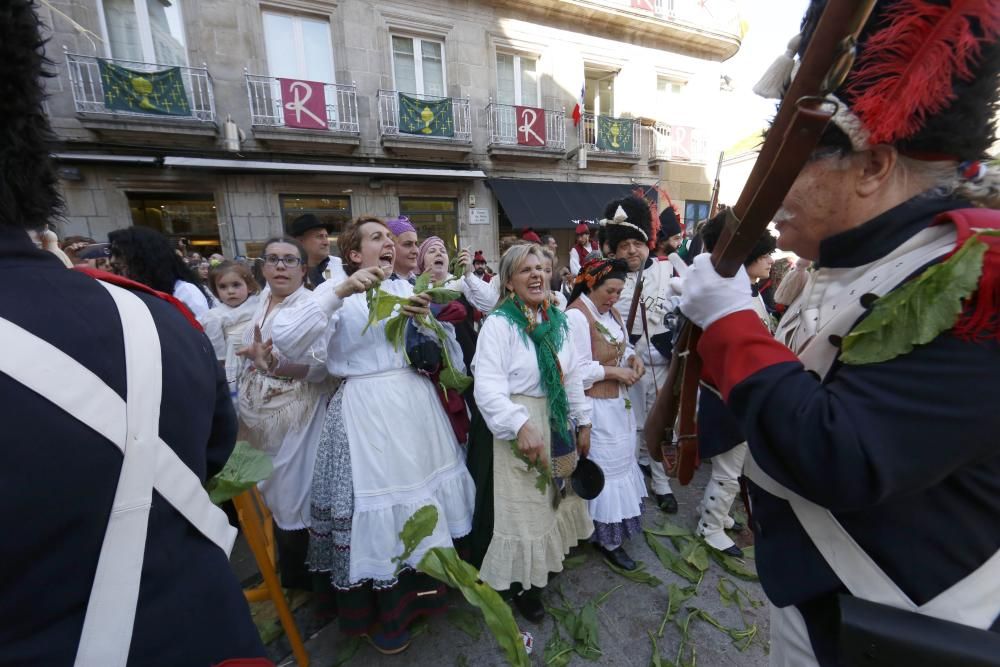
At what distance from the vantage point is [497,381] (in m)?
2.12

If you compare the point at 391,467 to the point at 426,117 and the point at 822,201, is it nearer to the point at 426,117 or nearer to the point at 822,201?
the point at 822,201

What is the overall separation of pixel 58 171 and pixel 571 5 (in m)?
→ 13.0

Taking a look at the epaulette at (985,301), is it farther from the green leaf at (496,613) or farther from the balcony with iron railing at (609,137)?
the balcony with iron railing at (609,137)

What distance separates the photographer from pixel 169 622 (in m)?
0.85

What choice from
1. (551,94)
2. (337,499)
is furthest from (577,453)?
(551,94)

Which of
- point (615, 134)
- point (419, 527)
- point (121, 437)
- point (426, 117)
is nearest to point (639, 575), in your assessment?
point (419, 527)

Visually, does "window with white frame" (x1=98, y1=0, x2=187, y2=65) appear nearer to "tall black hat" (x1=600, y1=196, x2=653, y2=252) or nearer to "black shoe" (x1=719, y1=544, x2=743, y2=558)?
"tall black hat" (x1=600, y1=196, x2=653, y2=252)

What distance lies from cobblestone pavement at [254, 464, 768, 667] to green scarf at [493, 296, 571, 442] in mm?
1038

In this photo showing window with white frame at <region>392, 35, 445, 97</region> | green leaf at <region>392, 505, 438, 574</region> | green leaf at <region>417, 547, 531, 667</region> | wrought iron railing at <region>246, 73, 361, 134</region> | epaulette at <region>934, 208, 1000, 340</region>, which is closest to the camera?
epaulette at <region>934, 208, 1000, 340</region>

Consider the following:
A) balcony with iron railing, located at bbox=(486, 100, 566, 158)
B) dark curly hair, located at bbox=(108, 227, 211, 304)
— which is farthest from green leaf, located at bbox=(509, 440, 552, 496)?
balcony with iron railing, located at bbox=(486, 100, 566, 158)

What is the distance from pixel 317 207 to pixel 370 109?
2.57m

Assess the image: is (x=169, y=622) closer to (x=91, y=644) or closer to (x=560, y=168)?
(x=91, y=644)

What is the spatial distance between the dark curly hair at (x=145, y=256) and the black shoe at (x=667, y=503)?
4.20 metres

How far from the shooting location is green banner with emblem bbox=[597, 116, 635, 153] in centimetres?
1153
